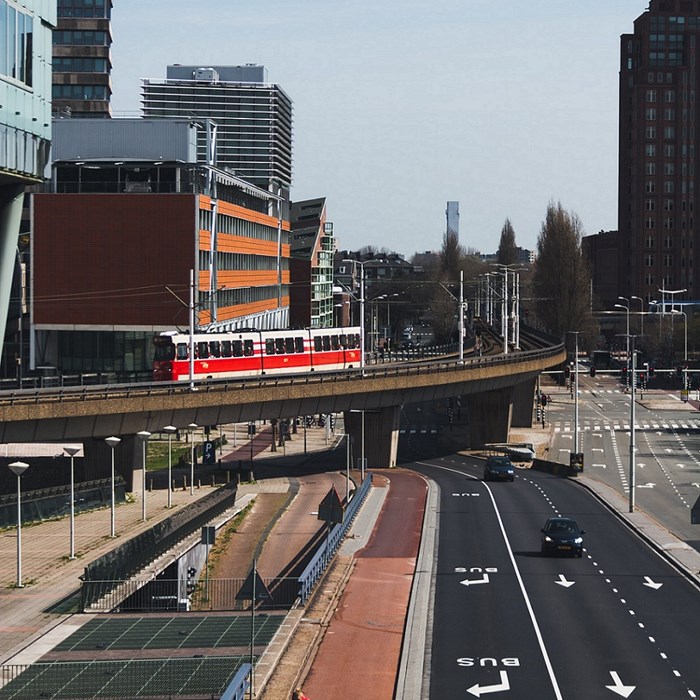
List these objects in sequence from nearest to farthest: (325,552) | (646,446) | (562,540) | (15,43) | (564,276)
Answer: (15,43) < (325,552) < (562,540) < (646,446) < (564,276)

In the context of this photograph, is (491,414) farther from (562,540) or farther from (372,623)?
(372,623)

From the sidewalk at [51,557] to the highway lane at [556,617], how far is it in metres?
11.6

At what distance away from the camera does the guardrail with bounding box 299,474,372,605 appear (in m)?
43.0

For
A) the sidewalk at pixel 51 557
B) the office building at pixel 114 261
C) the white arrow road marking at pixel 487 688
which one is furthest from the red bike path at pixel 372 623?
the office building at pixel 114 261

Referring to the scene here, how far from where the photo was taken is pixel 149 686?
104 ft

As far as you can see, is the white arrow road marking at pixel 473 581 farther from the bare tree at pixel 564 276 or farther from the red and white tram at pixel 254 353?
the bare tree at pixel 564 276

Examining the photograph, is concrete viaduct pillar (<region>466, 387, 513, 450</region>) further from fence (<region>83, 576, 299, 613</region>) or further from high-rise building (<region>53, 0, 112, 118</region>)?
high-rise building (<region>53, 0, 112, 118</region>)

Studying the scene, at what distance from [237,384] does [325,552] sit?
26261 millimetres

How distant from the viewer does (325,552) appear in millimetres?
50250

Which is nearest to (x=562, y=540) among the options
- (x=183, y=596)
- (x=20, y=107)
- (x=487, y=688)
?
(x=183, y=596)

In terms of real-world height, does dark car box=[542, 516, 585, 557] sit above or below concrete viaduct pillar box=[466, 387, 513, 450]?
below

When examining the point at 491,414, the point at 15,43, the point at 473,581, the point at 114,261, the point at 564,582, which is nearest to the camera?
the point at 15,43

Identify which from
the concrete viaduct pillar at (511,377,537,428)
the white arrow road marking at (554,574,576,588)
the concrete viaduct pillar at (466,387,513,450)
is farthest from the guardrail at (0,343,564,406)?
the white arrow road marking at (554,574,576,588)

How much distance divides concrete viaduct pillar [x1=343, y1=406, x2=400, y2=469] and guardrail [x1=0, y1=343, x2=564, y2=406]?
3.90 m
